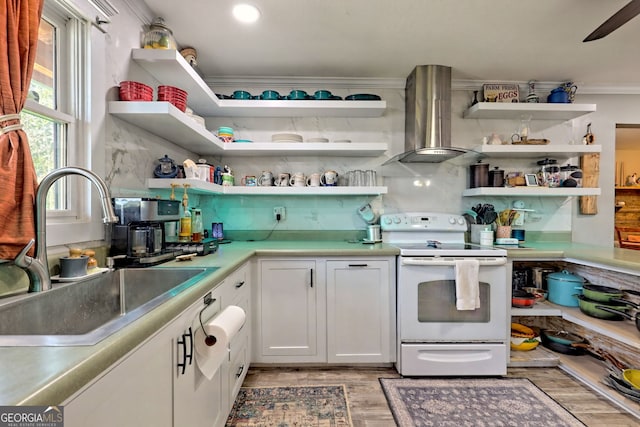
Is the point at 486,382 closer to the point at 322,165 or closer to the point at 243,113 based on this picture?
the point at 322,165

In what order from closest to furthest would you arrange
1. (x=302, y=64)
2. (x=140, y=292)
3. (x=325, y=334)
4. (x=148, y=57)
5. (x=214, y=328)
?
(x=214, y=328) < (x=140, y=292) < (x=148, y=57) < (x=325, y=334) < (x=302, y=64)

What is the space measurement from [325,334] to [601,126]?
319 cm

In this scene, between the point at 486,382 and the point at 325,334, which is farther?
the point at 325,334

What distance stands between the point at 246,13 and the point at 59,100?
3.68ft

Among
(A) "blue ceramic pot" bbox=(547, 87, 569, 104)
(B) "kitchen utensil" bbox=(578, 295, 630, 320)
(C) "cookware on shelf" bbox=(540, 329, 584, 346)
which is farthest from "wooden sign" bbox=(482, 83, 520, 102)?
(C) "cookware on shelf" bbox=(540, 329, 584, 346)

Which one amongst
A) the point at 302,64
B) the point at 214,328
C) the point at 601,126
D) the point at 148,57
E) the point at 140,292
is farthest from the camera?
the point at 601,126

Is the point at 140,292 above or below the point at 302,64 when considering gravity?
below

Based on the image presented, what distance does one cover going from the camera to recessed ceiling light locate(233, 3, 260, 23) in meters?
1.78

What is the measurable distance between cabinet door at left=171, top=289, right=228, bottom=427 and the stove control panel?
161 centimetres

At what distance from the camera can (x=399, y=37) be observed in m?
2.09

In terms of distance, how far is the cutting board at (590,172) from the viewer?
2.74 meters

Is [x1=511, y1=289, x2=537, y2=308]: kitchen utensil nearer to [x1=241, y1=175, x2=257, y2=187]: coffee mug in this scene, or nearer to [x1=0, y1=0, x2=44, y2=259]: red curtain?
[x1=241, y1=175, x2=257, y2=187]: coffee mug

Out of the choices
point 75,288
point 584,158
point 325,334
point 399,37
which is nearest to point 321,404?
point 325,334

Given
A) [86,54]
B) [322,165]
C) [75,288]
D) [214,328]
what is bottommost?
[214,328]
